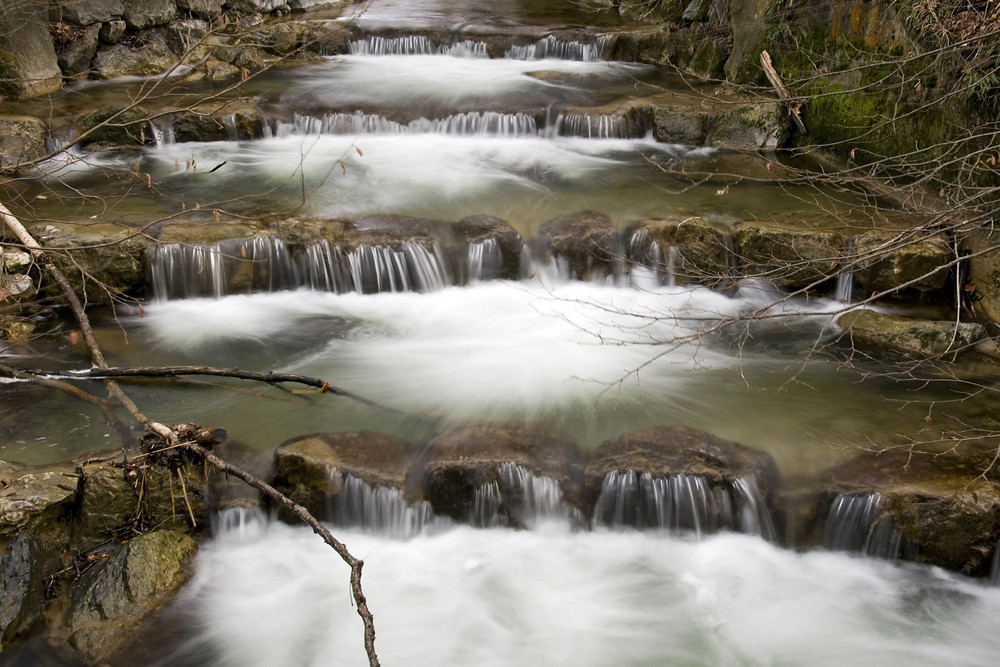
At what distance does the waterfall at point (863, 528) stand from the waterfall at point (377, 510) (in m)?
2.44

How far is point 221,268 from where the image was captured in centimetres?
718

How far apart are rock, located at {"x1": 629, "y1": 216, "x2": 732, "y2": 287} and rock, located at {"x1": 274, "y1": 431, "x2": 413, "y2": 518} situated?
11.2 feet

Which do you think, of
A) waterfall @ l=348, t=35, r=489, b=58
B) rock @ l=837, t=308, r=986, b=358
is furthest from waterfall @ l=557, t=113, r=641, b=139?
rock @ l=837, t=308, r=986, b=358

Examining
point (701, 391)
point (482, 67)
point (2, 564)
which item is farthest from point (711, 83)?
point (2, 564)

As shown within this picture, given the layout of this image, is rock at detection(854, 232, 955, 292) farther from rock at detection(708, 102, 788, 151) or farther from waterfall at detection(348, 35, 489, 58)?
waterfall at detection(348, 35, 489, 58)

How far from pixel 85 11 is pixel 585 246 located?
302 inches

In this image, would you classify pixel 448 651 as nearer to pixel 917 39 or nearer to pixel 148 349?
pixel 148 349

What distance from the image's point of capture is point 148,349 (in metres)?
6.38

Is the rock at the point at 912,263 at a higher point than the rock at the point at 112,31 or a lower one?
lower

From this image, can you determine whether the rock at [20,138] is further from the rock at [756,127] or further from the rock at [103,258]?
the rock at [756,127]

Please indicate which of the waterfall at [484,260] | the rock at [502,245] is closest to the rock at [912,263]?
the rock at [502,245]

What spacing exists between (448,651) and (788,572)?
2065 millimetres

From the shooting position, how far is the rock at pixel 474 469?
505cm

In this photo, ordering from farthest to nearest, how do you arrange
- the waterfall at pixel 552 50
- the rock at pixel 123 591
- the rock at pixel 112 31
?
the waterfall at pixel 552 50 → the rock at pixel 112 31 → the rock at pixel 123 591
